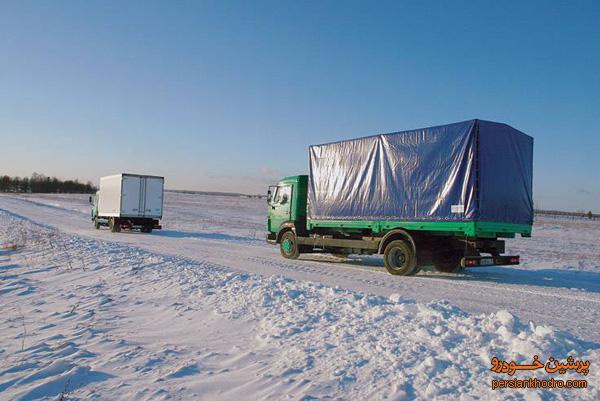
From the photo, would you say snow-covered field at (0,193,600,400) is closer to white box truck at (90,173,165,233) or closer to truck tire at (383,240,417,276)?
truck tire at (383,240,417,276)

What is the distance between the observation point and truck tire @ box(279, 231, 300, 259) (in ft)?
50.8

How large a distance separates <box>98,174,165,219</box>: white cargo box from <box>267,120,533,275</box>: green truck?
582 inches

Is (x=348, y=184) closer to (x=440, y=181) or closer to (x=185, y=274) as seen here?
(x=440, y=181)

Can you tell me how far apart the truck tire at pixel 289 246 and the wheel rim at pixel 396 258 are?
4.12 meters

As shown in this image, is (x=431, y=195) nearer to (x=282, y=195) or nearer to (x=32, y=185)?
(x=282, y=195)

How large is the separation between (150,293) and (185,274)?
1.45 metres

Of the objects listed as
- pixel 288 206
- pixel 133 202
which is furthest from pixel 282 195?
pixel 133 202

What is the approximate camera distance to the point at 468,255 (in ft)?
35.8

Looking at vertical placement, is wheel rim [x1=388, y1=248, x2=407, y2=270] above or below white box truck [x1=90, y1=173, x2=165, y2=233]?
below

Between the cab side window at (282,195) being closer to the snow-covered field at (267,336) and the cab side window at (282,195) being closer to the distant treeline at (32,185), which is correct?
the snow-covered field at (267,336)

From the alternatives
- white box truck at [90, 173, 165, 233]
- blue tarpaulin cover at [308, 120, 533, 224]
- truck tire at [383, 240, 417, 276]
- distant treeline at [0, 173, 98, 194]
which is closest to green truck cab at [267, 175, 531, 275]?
truck tire at [383, 240, 417, 276]

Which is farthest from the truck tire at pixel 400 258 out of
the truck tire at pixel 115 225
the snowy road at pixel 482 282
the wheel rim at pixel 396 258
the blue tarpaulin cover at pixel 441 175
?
the truck tire at pixel 115 225

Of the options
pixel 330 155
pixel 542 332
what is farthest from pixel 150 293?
pixel 330 155

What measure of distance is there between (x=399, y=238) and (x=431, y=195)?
1.50 m
